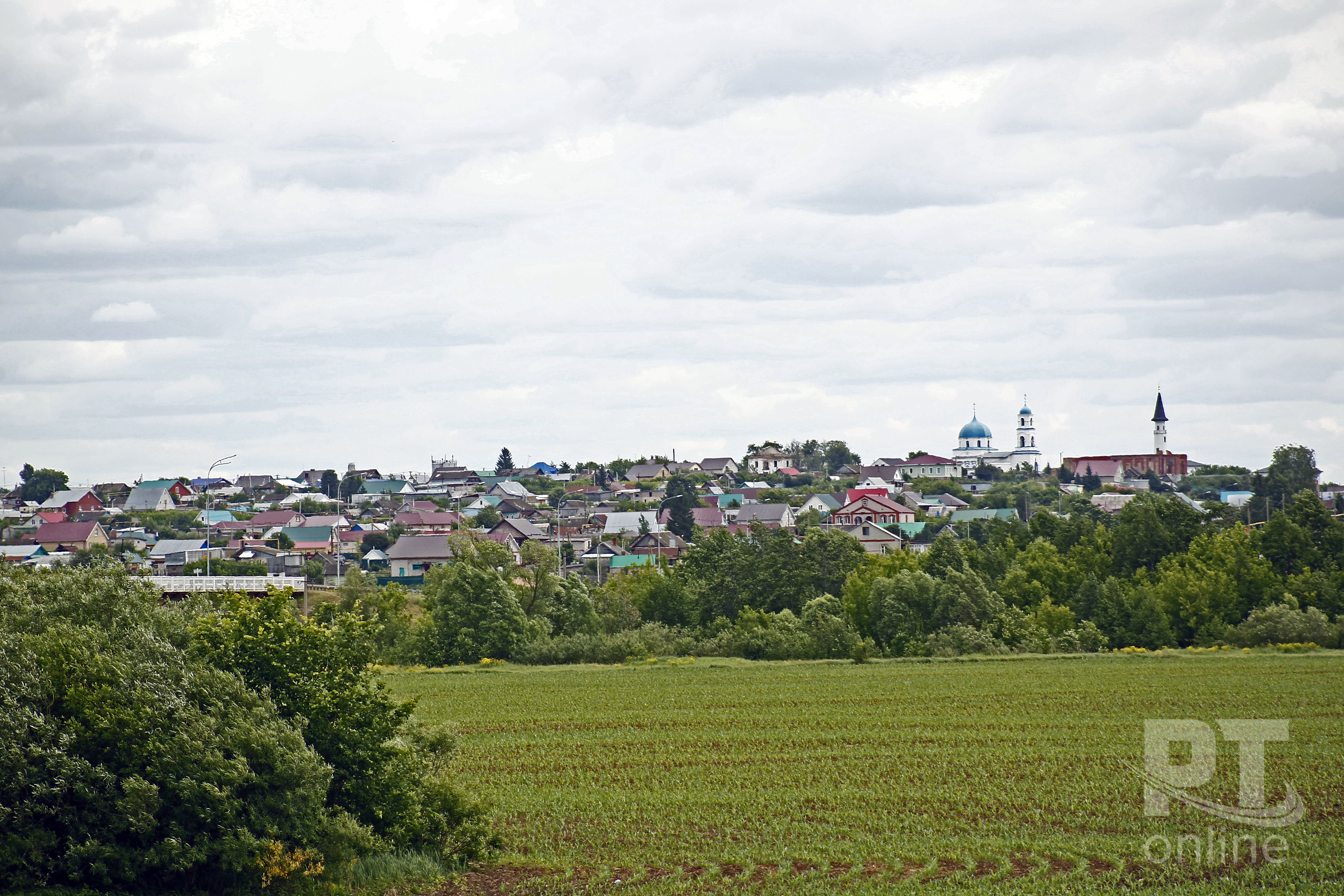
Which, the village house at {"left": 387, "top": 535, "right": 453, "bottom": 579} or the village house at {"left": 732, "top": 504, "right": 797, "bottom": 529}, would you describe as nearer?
the village house at {"left": 387, "top": 535, "right": 453, "bottom": 579}

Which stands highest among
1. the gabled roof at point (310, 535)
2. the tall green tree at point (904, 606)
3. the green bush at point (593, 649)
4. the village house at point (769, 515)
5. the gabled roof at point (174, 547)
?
the village house at point (769, 515)

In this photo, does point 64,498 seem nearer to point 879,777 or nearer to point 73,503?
point 73,503

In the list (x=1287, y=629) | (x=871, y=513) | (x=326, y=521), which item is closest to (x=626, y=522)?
(x=871, y=513)

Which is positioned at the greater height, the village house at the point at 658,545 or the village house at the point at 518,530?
the village house at the point at 518,530

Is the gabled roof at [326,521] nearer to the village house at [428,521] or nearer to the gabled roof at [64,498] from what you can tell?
the village house at [428,521]

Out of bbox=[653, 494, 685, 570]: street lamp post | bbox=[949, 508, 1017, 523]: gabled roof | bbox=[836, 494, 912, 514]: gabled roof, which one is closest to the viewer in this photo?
bbox=[653, 494, 685, 570]: street lamp post

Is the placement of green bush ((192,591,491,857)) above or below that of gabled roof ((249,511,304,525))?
below

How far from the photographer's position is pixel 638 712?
42.4 metres

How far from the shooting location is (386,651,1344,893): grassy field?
21406 millimetres

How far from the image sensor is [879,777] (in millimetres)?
29328

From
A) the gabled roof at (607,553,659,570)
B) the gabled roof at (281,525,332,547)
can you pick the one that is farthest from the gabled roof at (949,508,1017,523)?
the gabled roof at (281,525,332,547)

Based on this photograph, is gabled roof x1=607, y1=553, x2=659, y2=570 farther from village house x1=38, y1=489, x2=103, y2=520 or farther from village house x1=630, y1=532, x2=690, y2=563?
village house x1=38, y1=489, x2=103, y2=520

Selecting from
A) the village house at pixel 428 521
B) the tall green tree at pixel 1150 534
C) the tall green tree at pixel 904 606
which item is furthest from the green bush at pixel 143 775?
the village house at pixel 428 521

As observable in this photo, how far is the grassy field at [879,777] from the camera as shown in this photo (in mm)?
21406
